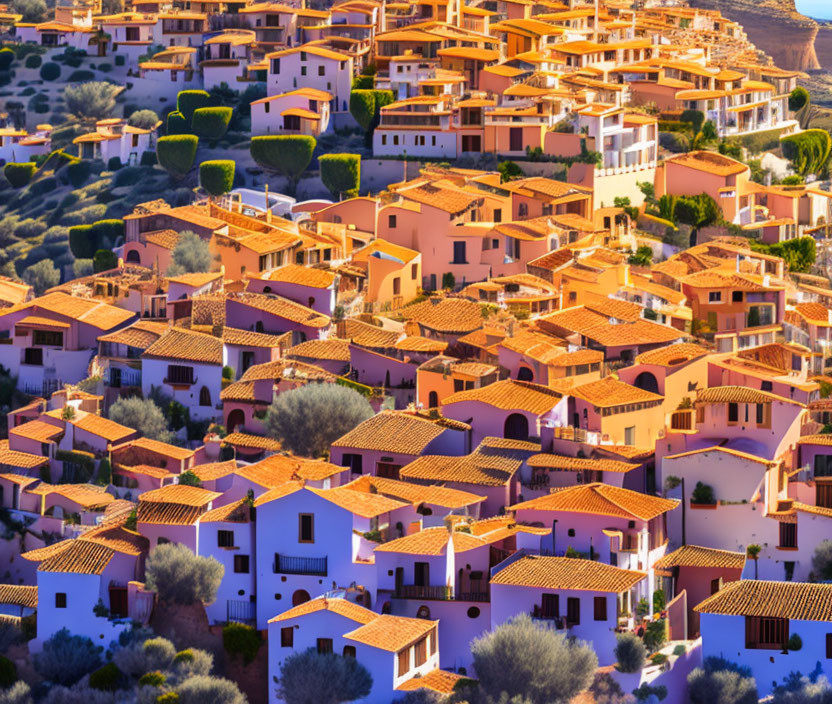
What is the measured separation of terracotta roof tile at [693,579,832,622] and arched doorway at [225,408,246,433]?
1686 centimetres

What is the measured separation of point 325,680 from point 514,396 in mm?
12620

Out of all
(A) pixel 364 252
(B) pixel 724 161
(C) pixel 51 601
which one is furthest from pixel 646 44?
(C) pixel 51 601

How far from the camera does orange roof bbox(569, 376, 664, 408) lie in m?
62.3

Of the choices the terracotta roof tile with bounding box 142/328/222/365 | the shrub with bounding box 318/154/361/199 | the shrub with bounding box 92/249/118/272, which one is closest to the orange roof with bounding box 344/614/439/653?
the terracotta roof tile with bounding box 142/328/222/365

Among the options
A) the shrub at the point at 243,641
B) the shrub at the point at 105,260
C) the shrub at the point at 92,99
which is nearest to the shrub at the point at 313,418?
the shrub at the point at 243,641

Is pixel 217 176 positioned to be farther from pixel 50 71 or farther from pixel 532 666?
pixel 532 666

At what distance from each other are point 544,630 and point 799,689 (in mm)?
5473

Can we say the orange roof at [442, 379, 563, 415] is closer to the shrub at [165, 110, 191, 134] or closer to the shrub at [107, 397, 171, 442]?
the shrub at [107, 397, 171, 442]

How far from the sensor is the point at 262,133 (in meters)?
90.2

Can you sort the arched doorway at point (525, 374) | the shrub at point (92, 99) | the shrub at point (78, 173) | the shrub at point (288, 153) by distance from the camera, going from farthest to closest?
the shrub at point (92, 99) < the shrub at point (78, 173) < the shrub at point (288, 153) < the arched doorway at point (525, 374)

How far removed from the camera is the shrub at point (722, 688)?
171 ft

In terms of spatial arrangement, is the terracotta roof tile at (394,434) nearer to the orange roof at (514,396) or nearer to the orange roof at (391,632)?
the orange roof at (514,396)

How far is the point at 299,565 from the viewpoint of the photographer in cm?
5622

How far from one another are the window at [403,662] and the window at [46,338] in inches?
886
